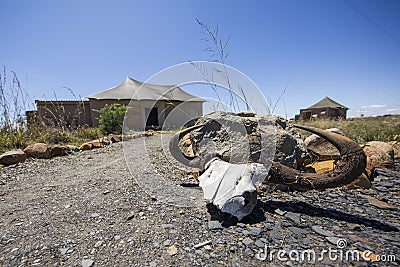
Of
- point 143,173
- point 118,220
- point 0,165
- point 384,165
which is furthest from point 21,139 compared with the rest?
point 384,165

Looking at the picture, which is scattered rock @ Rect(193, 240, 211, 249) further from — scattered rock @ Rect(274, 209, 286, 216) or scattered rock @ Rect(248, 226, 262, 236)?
scattered rock @ Rect(274, 209, 286, 216)

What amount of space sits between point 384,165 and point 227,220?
273cm

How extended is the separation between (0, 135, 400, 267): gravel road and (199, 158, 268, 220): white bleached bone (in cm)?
11

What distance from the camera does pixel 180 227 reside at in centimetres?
155

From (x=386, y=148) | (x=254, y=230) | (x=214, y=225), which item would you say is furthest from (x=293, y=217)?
(x=386, y=148)

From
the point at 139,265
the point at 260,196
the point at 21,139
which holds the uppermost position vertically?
the point at 21,139

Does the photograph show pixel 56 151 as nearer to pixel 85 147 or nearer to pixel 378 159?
pixel 85 147

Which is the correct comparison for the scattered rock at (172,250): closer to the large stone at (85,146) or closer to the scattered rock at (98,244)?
the scattered rock at (98,244)

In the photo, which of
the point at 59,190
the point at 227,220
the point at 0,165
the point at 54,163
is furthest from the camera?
the point at 54,163

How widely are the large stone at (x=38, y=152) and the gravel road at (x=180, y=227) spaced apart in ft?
5.37

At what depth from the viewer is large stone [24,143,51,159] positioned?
3.92 m

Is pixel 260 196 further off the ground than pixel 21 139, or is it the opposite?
pixel 21 139

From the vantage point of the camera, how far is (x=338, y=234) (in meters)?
1.42

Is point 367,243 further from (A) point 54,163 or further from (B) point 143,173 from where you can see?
(A) point 54,163
